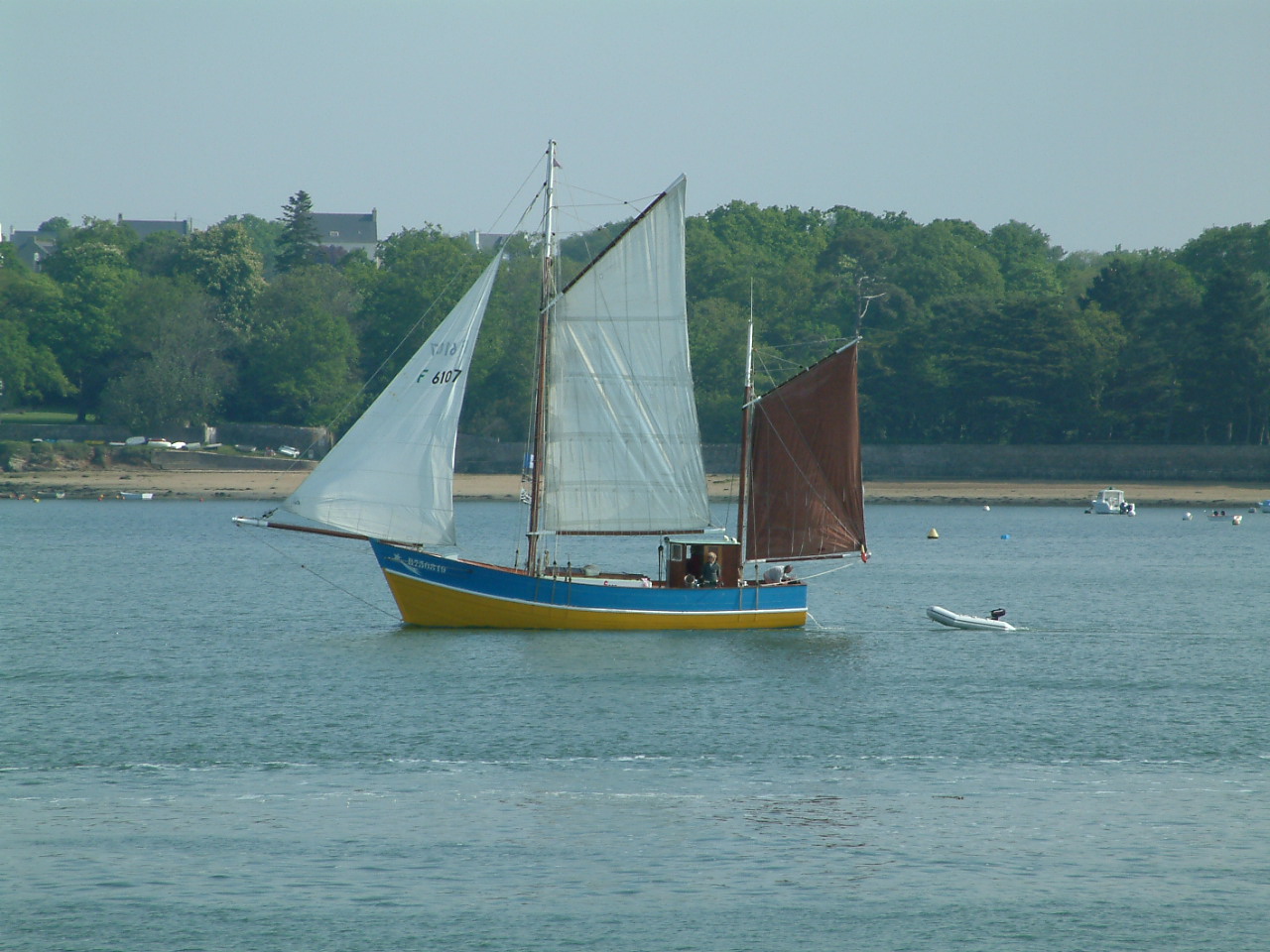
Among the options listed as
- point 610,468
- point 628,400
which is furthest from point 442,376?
point 610,468

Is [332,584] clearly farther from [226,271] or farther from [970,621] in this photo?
[226,271]

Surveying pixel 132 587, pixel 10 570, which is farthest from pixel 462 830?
pixel 10 570

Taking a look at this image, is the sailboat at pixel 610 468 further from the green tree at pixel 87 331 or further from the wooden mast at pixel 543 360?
the green tree at pixel 87 331

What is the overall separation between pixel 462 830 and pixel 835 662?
19278mm

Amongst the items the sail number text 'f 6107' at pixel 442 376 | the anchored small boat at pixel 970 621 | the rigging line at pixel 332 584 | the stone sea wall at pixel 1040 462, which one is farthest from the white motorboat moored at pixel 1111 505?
the sail number text 'f 6107' at pixel 442 376

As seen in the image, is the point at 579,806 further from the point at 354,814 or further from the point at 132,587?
the point at 132,587

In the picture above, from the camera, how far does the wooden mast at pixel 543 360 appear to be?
4156 centimetres

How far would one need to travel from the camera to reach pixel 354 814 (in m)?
24.1

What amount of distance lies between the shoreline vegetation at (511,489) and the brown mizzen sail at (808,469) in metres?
80.6

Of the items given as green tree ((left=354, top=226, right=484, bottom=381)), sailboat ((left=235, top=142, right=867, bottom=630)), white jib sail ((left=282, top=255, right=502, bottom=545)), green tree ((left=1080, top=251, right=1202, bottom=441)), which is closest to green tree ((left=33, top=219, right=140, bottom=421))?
green tree ((left=354, top=226, right=484, bottom=381))

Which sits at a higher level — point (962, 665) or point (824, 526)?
point (824, 526)

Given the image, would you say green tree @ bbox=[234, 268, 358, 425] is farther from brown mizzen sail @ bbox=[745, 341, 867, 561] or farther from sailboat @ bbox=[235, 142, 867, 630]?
brown mizzen sail @ bbox=[745, 341, 867, 561]

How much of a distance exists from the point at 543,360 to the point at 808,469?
24.3 feet

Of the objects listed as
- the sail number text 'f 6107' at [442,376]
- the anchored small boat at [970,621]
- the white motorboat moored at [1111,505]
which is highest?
the sail number text 'f 6107' at [442,376]
